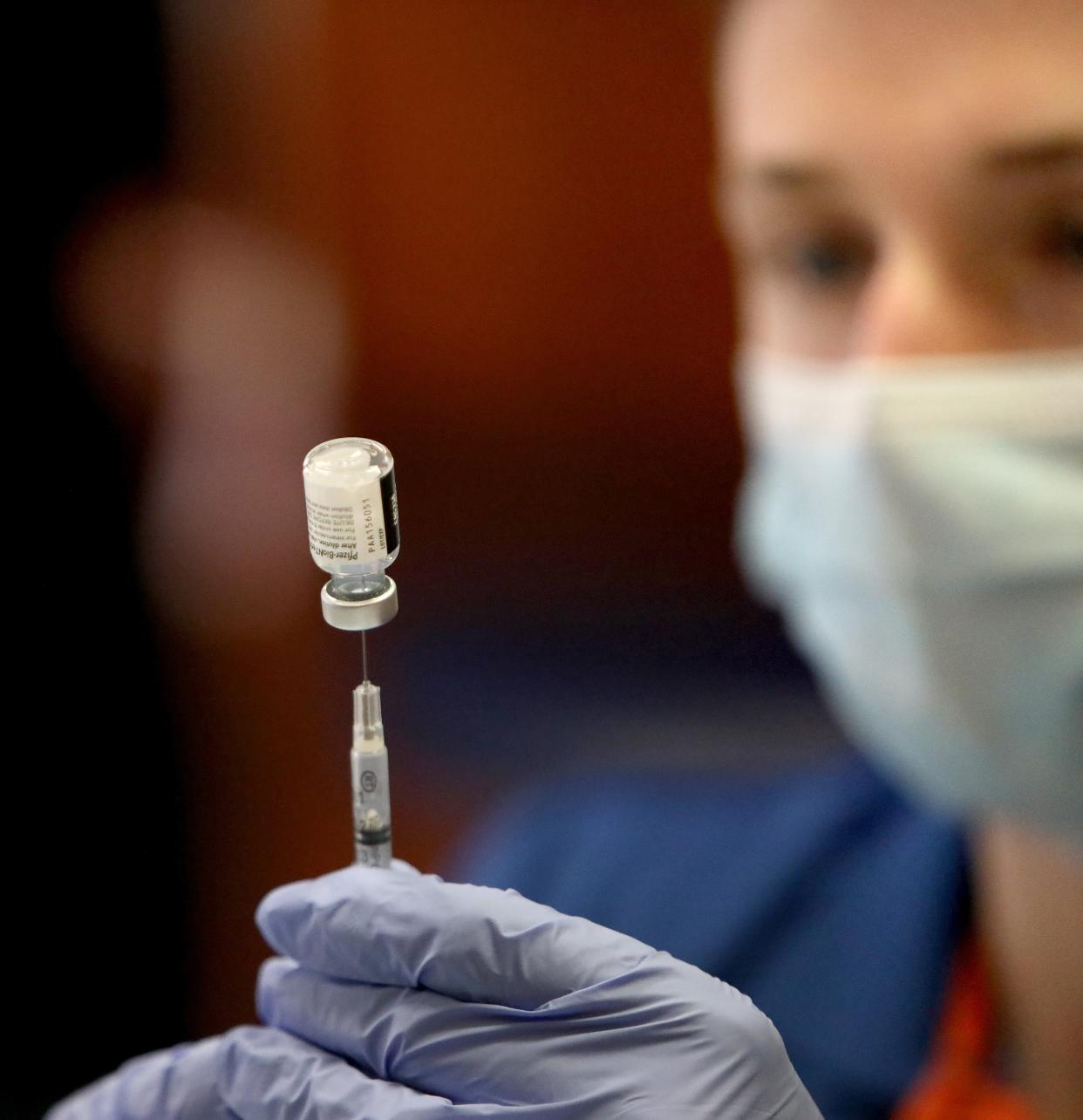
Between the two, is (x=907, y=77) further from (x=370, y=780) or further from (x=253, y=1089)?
(x=253, y=1089)

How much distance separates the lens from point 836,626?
49.1 inches

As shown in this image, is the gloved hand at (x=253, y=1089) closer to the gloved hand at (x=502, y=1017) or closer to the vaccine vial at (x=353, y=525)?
the gloved hand at (x=502, y=1017)

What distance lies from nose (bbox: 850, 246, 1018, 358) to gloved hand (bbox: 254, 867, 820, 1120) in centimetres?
60

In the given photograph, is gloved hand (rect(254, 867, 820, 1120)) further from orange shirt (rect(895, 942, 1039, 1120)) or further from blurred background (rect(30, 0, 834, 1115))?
blurred background (rect(30, 0, 834, 1115))

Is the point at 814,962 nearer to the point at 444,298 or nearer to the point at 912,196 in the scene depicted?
the point at 912,196

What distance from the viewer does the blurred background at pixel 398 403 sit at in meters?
1.84

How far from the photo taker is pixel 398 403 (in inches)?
81.8

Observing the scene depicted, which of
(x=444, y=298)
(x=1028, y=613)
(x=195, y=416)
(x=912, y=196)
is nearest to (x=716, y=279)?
(x=444, y=298)

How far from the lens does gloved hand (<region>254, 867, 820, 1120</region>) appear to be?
685mm

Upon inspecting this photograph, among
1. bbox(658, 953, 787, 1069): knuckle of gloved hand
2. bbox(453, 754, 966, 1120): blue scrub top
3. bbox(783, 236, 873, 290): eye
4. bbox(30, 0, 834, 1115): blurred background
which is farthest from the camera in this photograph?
bbox(30, 0, 834, 1115): blurred background

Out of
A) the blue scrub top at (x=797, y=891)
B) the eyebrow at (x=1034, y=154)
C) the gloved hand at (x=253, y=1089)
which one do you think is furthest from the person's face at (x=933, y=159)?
the gloved hand at (x=253, y=1089)

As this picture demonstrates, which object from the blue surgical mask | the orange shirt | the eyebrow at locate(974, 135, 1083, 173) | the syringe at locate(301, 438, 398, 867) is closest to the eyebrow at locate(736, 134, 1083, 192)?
the eyebrow at locate(974, 135, 1083, 173)

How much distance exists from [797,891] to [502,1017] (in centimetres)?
83

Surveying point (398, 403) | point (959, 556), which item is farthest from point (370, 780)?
point (398, 403)
